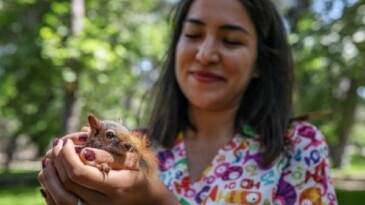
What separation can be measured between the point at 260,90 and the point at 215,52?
1.23 ft

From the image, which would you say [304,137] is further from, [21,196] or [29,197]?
[21,196]

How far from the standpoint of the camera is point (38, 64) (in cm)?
776

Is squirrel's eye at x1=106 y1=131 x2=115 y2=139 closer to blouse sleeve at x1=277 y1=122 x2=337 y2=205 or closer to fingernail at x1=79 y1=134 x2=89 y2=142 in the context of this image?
fingernail at x1=79 y1=134 x2=89 y2=142

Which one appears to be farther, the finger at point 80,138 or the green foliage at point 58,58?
the green foliage at point 58,58

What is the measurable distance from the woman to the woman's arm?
2.50 feet

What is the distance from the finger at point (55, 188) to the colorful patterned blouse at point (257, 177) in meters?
0.89

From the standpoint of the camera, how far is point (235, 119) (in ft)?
7.79

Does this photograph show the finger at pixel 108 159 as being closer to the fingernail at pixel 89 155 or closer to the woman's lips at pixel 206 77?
the fingernail at pixel 89 155

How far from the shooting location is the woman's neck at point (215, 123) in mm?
2363

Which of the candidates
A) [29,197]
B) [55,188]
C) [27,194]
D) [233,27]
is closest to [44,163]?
[55,188]

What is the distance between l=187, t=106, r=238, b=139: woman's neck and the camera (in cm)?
236

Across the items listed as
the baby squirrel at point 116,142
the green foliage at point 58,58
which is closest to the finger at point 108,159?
the baby squirrel at point 116,142

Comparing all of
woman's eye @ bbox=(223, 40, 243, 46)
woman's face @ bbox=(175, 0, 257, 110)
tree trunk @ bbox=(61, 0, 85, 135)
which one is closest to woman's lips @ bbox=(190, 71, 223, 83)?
woman's face @ bbox=(175, 0, 257, 110)

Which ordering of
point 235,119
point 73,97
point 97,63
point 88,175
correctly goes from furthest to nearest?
1. point 73,97
2. point 97,63
3. point 235,119
4. point 88,175
